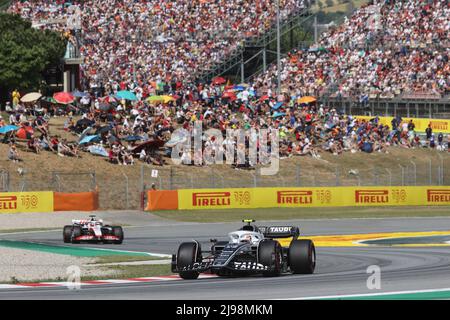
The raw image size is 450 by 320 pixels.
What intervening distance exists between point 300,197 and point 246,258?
1062 inches

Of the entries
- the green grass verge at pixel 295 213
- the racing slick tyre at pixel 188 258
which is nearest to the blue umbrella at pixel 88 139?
the green grass verge at pixel 295 213

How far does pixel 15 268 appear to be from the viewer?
21.2 m

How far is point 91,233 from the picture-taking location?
1166 inches

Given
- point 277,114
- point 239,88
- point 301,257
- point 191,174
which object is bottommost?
point 301,257

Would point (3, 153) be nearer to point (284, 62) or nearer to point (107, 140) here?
point (107, 140)

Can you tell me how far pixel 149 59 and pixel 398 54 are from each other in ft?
51.2

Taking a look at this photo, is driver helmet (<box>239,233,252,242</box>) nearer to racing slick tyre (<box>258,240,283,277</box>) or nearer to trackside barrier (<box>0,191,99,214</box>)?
racing slick tyre (<box>258,240,283,277</box>)

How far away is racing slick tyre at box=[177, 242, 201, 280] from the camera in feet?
61.6

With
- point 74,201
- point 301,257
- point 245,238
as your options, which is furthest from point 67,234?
point 301,257

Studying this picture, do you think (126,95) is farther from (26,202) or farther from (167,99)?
(26,202)

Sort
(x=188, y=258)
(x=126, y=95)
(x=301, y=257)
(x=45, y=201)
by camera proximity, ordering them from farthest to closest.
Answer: (x=126, y=95) < (x=45, y=201) < (x=301, y=257) < (x=188, y=258)

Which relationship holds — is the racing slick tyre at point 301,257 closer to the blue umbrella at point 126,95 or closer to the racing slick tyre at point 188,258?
the racing slick tyre at point 188,258

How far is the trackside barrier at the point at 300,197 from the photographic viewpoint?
43.7 metres

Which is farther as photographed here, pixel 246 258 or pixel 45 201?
pixel 45 201
